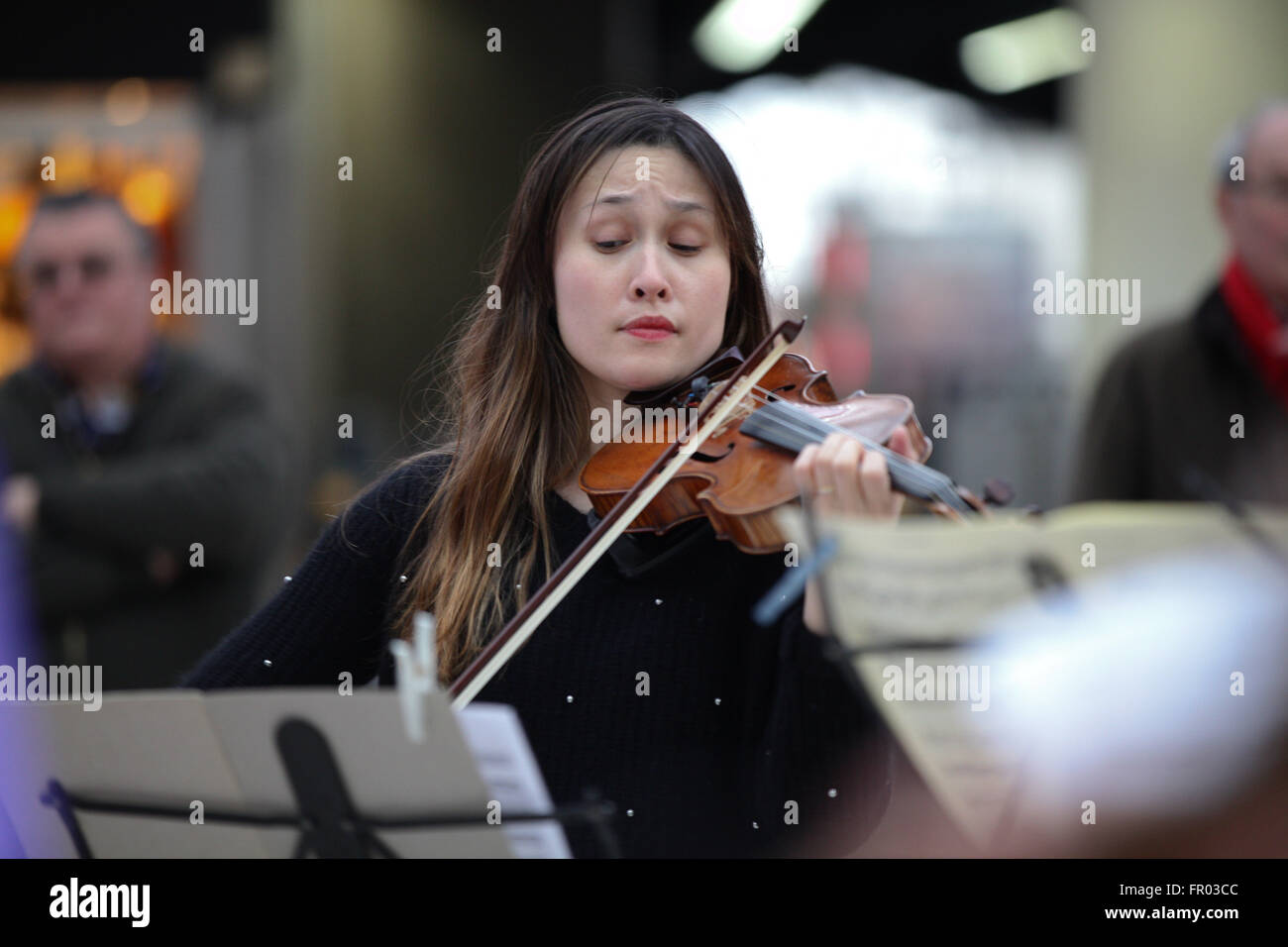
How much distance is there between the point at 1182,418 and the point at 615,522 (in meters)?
1.67

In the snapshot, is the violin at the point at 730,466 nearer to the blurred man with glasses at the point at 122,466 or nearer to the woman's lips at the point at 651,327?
the woman's lips at the point at 651,327

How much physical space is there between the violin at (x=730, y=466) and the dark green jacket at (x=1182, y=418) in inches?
52.8

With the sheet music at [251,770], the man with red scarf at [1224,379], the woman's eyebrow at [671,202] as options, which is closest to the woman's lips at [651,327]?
the woman's eyebrow at [671,202]

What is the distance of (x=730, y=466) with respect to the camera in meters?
1.80

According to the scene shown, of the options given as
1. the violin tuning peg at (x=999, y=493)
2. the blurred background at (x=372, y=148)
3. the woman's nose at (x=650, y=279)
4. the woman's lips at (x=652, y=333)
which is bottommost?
the violin tuning peg at (x=999, y=493)

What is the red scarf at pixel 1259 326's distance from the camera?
2.97 m

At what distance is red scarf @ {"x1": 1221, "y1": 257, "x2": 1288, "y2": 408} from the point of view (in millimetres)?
2973

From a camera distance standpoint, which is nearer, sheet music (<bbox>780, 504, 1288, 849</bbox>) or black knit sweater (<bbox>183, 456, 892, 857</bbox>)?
sheet music (<bbox>780, 504, 1288, 849</bbox>)

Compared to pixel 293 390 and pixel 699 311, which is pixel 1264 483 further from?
pixel 293 390

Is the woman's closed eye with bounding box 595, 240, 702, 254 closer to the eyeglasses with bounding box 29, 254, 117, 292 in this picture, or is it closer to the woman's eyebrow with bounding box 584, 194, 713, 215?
the woman's eyebrow with bounding box 584, 194, 713, 215

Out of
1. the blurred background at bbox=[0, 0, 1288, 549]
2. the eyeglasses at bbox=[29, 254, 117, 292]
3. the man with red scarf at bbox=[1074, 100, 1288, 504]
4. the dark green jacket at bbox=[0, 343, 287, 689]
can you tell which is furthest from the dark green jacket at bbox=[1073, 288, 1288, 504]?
the eyeglasses at bbox=[29, 254, 117, 292]

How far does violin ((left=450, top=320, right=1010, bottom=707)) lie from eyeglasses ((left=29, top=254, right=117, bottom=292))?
6.06ft

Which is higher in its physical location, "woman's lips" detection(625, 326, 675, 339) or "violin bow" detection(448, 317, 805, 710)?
"woman's lips" detection(625, 326, 675, 339)
